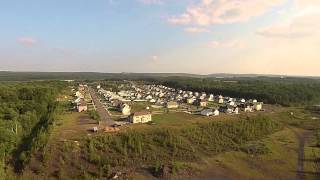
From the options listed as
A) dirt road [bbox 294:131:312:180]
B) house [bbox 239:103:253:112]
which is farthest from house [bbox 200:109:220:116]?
dirt road [bbox 294:131:312:180]

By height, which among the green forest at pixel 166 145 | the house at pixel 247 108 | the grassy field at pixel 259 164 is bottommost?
the grassy field at pixel 259 164

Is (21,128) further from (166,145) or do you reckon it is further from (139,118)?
(166,145)

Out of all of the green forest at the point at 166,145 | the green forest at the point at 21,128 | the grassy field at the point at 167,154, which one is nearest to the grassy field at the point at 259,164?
the grassy field at the point at 167,154

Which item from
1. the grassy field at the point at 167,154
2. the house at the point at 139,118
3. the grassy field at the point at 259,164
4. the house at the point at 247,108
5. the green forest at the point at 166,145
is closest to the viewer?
the grassy field at the point at 167,154

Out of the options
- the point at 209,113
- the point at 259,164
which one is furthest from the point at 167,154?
the point at 209,113

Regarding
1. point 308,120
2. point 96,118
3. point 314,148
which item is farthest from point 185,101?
point 314,148

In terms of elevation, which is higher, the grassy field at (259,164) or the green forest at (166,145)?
the green forest at (166,145)

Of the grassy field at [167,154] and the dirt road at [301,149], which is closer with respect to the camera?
the grassy field at [167,154]

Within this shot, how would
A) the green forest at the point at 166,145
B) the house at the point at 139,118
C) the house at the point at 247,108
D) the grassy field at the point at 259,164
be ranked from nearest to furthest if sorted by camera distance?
the grassy field at the point at 259,164
the green forest at the point at 166,145
the house at the point at 139,118
the house at the point at 247,108

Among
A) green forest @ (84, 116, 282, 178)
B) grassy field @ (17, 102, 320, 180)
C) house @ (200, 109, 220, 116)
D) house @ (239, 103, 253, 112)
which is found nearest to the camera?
grassy field @ (17, 102, 320, 180)

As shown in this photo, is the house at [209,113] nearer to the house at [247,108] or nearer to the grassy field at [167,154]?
the grassy field at [167,154]

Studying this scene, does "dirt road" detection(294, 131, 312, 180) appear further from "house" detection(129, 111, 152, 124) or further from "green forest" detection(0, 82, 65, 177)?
"green forest" detection(0, 82, 65, 177)
